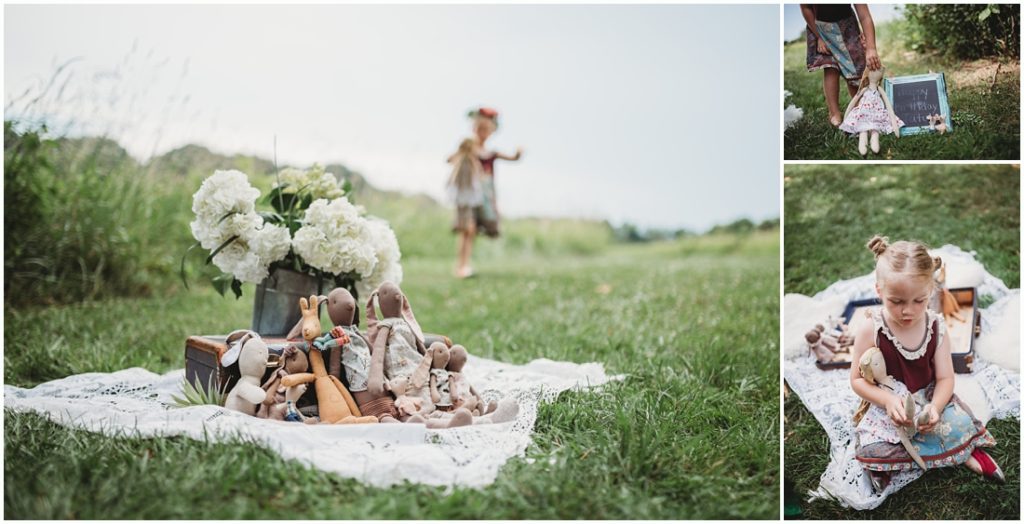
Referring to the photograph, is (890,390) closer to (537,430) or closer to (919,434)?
(919,434)

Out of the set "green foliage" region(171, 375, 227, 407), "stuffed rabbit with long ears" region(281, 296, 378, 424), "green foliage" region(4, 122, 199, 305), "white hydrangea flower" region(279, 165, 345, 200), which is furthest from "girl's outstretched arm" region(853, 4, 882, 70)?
"green foliage" region(4, 122, 199, 305)

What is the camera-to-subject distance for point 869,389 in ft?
9.63

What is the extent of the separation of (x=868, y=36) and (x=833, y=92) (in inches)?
9.6

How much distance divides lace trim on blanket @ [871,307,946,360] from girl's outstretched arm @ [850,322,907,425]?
28 millimetres

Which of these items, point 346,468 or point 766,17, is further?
point 766,17

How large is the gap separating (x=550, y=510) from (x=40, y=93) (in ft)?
15.1

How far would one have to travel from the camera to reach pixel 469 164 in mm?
6781

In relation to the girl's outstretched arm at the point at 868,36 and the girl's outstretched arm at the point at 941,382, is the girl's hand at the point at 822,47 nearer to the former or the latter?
the girl's outstretched arm at the point at 868,36

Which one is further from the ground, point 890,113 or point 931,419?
point 890,113

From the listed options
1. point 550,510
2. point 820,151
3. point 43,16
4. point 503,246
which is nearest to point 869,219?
point 820,151

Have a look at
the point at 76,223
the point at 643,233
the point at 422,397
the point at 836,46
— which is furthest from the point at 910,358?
the point at 643,233

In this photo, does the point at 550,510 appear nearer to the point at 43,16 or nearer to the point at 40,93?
the point at 40,93

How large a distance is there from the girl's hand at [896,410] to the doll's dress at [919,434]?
0.06 meters

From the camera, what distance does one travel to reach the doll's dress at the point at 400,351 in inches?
120
